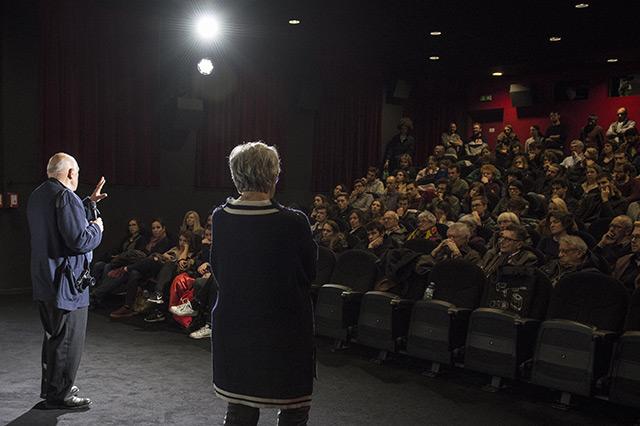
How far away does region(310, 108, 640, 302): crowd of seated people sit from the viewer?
162 inches

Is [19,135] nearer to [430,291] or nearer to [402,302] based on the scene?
[402,302]

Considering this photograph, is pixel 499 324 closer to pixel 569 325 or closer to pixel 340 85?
pixel 569 325

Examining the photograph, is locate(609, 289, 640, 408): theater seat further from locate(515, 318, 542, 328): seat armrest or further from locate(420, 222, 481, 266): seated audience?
locate(420, 222, 481, 266): seated audience

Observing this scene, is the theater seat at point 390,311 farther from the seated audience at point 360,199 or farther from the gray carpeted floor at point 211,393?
the seated audience at point 360,199

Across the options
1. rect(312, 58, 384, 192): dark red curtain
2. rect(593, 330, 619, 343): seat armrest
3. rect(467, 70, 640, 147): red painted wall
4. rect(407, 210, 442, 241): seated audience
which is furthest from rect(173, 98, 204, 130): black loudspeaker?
rect(467, 70, 640, 147): red painted wall

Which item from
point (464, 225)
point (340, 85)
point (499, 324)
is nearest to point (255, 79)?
point (340, 85)

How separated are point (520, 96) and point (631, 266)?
8000 mm

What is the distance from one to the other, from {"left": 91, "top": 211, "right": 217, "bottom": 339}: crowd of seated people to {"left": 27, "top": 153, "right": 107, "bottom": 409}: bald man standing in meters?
1.72

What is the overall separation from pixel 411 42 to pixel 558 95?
13.3 feet

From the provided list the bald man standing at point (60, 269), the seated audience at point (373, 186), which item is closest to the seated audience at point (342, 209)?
the seated audience at point (373, 186)

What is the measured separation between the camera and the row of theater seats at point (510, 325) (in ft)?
10.9

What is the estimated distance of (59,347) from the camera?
122 inches

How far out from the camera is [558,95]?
11.3 meters

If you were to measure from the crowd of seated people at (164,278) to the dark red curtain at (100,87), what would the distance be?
1.37 meters
